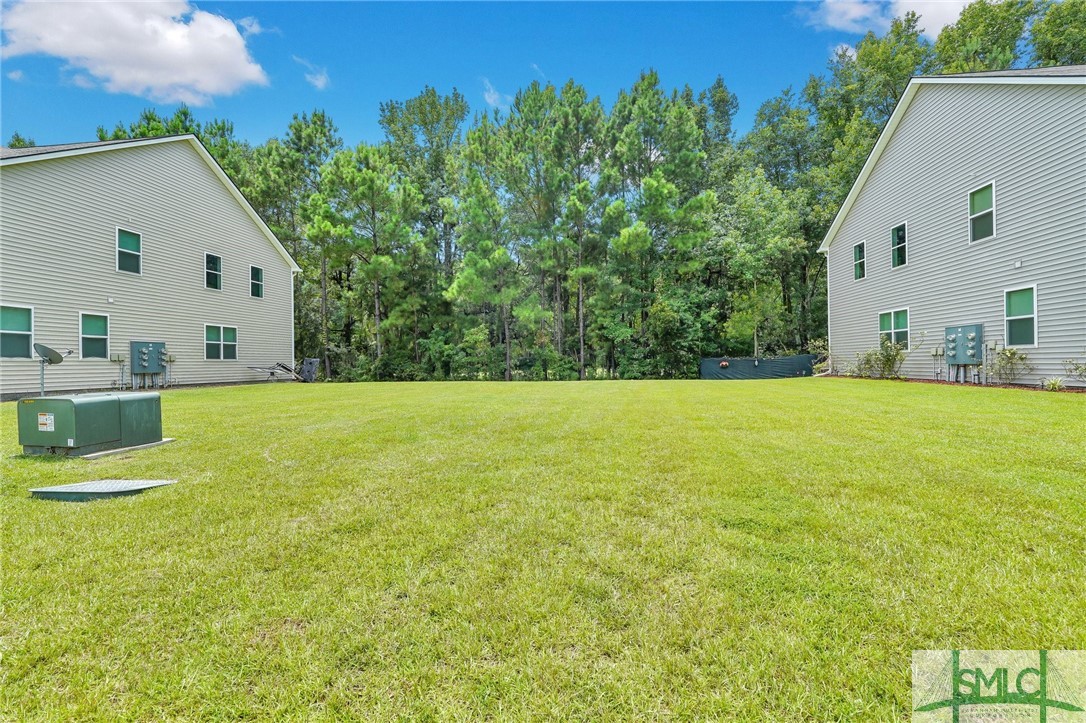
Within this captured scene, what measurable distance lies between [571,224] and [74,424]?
1921 centimetres

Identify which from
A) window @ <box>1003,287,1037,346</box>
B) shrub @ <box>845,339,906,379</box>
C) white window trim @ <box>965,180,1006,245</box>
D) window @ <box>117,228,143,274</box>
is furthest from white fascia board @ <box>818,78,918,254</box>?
window @ <box>117,228,143,274</box>

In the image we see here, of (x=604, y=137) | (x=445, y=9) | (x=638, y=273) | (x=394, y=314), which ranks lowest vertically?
(x=394, y=314)

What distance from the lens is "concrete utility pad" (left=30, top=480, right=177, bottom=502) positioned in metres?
3.16

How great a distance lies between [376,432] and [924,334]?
14.4 m

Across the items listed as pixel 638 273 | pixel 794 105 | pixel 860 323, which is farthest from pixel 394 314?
pixel 794 105

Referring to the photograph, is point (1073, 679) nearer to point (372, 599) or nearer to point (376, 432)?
point (372, 599)

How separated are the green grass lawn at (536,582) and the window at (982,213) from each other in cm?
933

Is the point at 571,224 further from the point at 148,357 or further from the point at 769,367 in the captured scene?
the point at 148,357

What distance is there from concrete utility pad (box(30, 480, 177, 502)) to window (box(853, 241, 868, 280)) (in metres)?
18.6

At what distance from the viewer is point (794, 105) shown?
86.1 feet

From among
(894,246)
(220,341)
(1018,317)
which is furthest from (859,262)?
(220,341)

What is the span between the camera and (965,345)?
413 inches

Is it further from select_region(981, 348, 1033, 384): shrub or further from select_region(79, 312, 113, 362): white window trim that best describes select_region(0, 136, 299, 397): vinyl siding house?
select_region(981, 348, 1033, 384): shrub

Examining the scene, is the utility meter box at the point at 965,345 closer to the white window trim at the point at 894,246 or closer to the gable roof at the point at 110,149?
the white window trim at the point at 894,246
